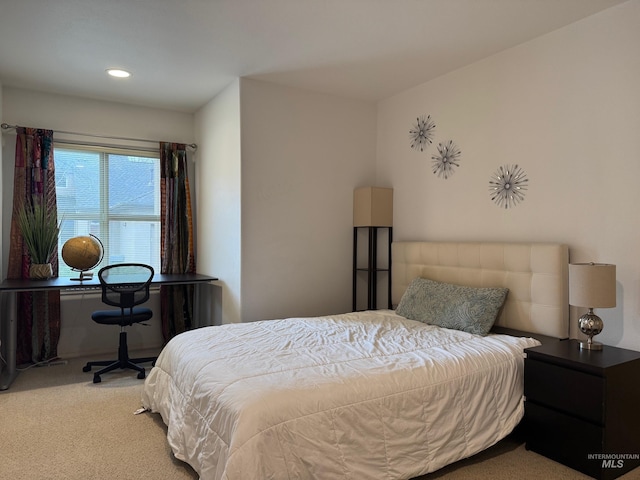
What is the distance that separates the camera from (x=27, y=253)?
13.3 ft

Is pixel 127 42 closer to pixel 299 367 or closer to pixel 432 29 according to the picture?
pixel 432 29

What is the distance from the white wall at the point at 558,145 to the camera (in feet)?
8.38

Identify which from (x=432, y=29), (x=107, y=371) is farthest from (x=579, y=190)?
(x=107, y=371)

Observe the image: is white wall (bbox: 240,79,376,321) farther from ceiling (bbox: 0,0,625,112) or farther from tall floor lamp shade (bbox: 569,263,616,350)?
tall floor lamp shade (bbox: 569,263,616,350)

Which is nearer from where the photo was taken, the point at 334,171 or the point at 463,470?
the point at 463,470

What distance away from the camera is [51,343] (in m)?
4.18

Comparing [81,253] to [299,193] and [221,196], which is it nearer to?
[221,196]

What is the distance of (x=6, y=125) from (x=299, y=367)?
3586 millimetres

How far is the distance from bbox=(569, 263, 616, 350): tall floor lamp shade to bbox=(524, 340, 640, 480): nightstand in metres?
0.14

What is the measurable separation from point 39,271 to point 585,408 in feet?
13.8

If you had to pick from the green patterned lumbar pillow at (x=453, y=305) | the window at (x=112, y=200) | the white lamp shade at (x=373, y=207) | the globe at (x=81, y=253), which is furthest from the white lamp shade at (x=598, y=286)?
the window at (x=112, y=200)

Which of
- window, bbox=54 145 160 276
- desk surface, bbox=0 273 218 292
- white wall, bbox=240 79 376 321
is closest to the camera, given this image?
desk surface, bbox=0 273 218 292

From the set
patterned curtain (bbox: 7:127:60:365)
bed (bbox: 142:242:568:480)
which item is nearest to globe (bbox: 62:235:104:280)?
patterned curtain (bbox: 7:127:60:365)

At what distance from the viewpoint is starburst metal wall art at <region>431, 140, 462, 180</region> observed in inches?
142
